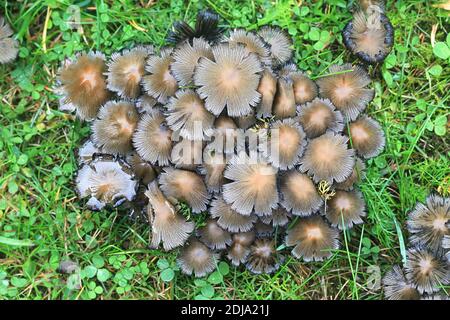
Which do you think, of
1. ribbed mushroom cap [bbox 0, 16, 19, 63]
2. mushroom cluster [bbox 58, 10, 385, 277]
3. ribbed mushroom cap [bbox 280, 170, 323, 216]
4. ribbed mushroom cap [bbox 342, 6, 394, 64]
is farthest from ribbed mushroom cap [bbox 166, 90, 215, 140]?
ribbed mushroom cap [bbox 0, 16, 19, 63]

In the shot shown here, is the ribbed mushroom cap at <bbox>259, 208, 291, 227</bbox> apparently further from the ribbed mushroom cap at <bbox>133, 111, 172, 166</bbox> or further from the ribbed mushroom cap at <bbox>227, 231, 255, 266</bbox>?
the ribbed mushroom cap at <bbox>133, 111, 172, 166</bbox>

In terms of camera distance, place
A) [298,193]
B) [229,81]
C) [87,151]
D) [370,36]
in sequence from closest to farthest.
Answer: [229,81] < [298,193] < [87,151] < [370,36]

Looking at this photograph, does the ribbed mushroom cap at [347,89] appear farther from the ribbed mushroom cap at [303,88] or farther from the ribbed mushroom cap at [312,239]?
the ribbed mushroom cap at [312,239]

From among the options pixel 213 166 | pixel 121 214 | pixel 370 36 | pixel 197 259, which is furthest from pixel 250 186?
pixel 370 36

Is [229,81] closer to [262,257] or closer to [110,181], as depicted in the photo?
[110,181]

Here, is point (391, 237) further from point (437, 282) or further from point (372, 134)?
point (372, 134)

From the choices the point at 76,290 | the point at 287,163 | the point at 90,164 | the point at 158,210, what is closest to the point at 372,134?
the point at 287,163

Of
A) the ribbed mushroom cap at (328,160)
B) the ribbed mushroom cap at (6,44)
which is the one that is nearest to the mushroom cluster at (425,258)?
the ribbed mushroom cap at (328,160)
